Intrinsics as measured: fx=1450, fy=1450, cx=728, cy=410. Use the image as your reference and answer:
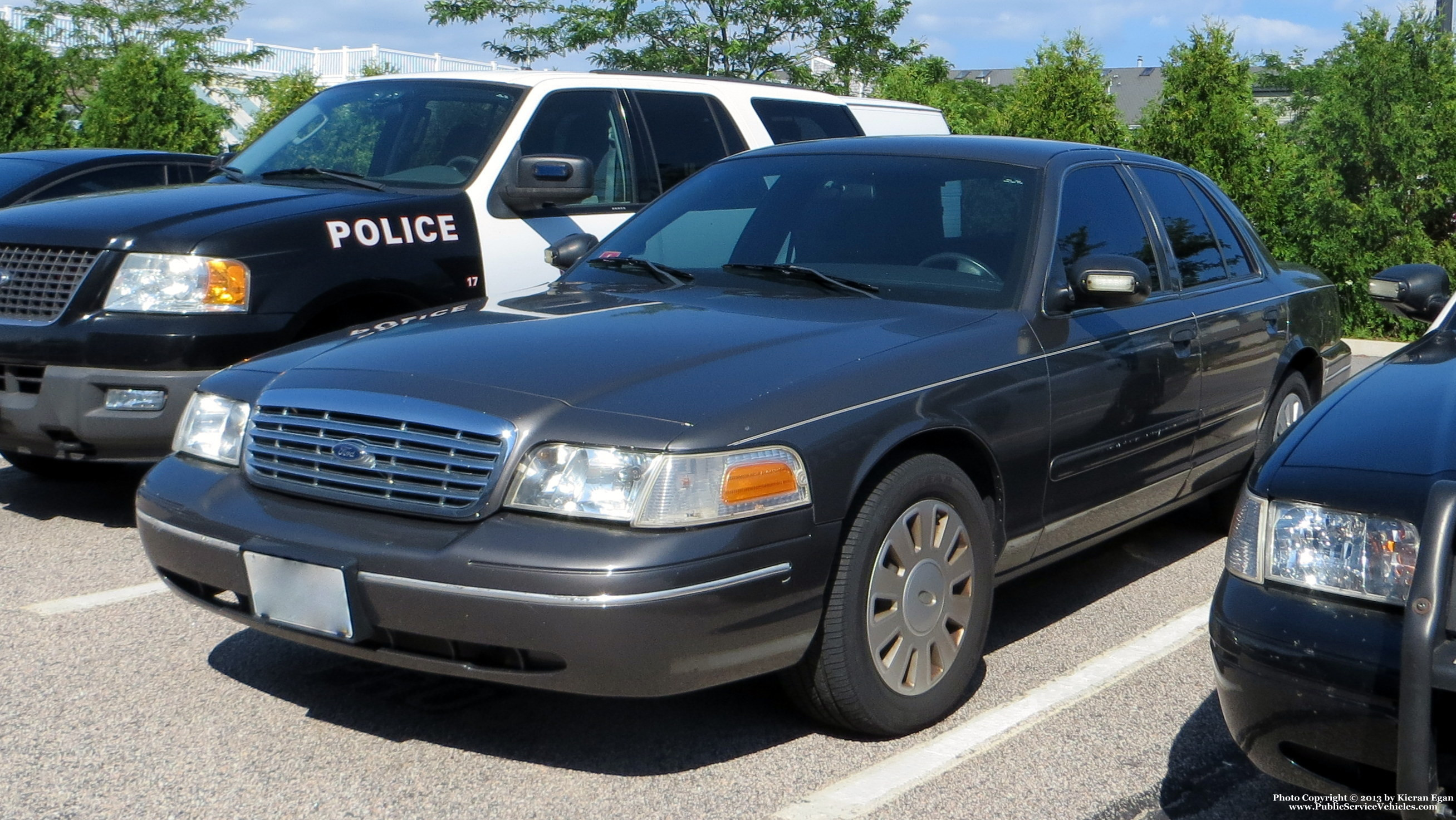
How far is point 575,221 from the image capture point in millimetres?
6598

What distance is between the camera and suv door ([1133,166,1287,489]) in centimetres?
509

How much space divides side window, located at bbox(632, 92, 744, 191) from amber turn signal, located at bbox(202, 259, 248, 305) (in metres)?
2.37

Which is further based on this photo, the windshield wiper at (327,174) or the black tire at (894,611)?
the windshield wiper at (327,174)

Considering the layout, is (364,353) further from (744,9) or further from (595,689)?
(744,9)

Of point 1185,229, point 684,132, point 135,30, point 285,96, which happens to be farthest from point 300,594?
point 135,30

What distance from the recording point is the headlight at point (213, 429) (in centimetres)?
374

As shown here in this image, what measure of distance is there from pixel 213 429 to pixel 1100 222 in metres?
2.85

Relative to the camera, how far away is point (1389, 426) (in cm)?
300

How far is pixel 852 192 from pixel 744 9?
1810cm

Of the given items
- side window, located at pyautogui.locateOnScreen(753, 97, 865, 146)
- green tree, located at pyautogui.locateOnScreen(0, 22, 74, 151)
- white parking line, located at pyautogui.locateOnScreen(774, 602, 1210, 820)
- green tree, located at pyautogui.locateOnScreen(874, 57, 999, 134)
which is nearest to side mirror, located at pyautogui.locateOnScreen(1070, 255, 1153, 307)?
white parking line, located at pyautogui.locateOnScreen(774, 602, 1210, 820)

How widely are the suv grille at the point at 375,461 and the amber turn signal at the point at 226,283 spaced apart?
1751 mm

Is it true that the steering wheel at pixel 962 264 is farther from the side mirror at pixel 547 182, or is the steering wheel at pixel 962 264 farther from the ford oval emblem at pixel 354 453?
the side mirror at pixel 547 182

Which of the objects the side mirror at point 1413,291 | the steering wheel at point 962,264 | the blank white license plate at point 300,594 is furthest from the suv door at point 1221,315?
the blank white license plate at point 300,594

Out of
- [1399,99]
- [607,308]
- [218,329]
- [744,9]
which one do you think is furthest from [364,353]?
[744,9]
